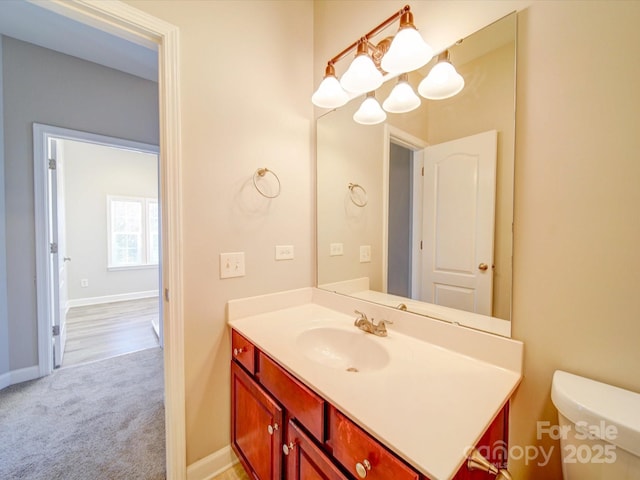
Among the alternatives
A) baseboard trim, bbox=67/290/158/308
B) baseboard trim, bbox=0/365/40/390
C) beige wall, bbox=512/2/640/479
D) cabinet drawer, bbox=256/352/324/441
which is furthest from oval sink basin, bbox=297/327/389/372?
baseboard trim, bbox=67/290/158/308

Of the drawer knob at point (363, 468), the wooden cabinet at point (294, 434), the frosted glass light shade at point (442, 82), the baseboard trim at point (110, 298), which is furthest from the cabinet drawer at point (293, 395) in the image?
the baseboard trim at point (110, 298)

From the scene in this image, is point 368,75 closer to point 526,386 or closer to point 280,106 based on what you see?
point 280,106

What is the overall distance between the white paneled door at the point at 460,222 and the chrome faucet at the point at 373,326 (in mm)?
229

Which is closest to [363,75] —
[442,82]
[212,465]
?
[442,82]

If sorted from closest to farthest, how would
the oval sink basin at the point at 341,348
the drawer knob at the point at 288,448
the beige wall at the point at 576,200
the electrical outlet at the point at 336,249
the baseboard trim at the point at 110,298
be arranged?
the beige wall at the point at 576,200, the drawer knob at the point at 288,448, the oval sink basin at the point at 341,348, the electrical outlet at the point at 336,249, the baseboard trim at the point at 110,298

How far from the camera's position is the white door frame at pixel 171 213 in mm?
1100

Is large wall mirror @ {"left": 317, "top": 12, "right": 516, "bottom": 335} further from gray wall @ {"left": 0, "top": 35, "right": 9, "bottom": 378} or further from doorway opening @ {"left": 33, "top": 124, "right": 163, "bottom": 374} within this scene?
gray wall @ {"left": 0, "top": 35, "right": 9, "bottom": 378}

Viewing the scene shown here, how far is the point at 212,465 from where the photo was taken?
50.6 inches

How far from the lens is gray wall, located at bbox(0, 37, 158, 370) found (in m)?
2.00

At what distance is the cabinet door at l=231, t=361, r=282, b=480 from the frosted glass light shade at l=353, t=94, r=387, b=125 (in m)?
1.40

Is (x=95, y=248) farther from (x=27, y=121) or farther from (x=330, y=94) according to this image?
(x=330, y=94)

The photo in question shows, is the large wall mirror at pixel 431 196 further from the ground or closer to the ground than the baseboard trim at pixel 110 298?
further from the ground

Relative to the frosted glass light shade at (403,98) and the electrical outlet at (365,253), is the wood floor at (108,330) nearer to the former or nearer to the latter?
the electrical outlet at (365,253)

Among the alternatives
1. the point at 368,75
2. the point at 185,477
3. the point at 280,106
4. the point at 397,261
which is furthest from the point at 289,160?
the point at 185,477
